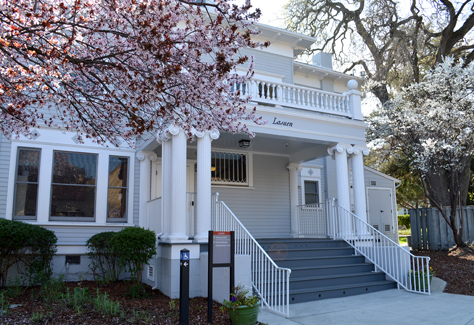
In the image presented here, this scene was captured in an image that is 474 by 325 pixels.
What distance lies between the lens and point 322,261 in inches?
342

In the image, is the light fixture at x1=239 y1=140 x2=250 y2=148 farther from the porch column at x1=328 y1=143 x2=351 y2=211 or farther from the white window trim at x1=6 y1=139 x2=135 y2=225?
the white window trim at x1=6 y1=139 x2=135 y2=225

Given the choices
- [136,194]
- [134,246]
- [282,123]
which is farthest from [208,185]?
[136,194]

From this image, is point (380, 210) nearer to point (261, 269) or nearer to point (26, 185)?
point (261, 269)

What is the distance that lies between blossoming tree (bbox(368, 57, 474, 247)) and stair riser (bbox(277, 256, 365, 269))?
4.92m

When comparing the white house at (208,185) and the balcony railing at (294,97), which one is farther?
the balcony railing at (294,97)

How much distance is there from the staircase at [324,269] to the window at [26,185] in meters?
5.44

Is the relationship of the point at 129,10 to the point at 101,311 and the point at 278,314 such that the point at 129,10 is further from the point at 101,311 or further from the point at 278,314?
the point at 278,314

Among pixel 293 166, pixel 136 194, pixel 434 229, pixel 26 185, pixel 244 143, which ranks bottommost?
pixel 434 229

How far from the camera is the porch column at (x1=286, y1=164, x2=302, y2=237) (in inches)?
479

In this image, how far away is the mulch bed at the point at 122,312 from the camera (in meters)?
5.45

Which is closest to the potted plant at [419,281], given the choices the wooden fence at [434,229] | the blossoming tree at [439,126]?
the blossoming tree at [439,126]

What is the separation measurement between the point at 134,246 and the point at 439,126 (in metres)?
10.00

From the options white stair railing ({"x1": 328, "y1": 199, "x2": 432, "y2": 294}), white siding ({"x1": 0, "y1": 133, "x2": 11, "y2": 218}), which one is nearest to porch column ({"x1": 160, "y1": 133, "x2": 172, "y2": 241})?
white siding ({"x1": 0, "y1": 133, "x2": 11, "y2": 218})

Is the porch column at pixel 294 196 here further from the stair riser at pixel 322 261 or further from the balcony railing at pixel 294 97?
the stair riser at pixel 322 261
